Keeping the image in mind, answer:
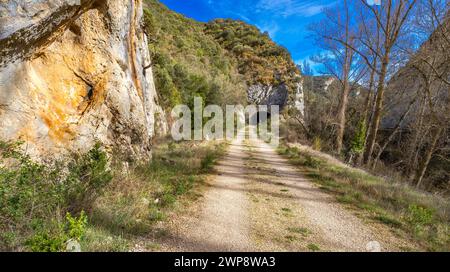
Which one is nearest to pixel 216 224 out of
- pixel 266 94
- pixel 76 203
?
pixel 76 203

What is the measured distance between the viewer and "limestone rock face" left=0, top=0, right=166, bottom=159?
14.8 ft

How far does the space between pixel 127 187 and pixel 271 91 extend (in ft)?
175

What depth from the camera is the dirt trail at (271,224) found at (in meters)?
4.26

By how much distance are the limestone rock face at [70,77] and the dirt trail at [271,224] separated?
3.38 meters

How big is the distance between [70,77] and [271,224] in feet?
20.8

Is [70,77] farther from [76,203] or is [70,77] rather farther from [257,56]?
[257,56]

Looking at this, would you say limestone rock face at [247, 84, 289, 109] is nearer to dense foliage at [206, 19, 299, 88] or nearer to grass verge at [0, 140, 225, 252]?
dense foliage at [206, 19, 299, 88]

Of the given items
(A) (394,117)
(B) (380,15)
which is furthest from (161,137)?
(A) (394,117)

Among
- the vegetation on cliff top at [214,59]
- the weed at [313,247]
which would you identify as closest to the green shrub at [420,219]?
the weed at [313,247]

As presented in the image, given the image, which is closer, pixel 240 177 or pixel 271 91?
pixel 240 177

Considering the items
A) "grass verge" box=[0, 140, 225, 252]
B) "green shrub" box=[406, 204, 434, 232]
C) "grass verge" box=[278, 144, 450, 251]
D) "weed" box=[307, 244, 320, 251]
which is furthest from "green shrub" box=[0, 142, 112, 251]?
"green shrub" box=[406, 204, 434, 232]

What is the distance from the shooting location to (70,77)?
6453 millimetres

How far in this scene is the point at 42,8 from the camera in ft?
15.0

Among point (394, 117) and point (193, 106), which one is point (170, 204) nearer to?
point (193, 106)
